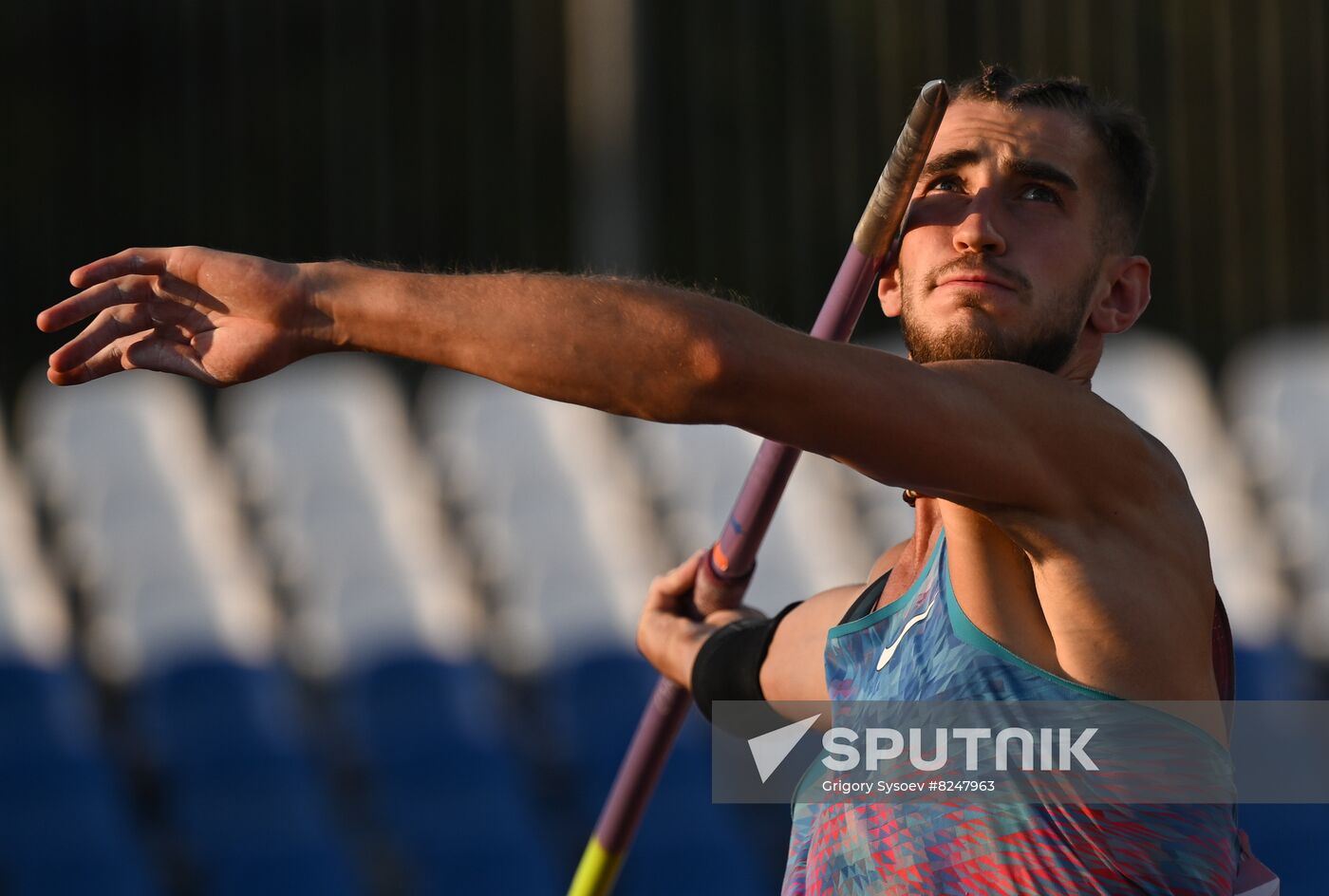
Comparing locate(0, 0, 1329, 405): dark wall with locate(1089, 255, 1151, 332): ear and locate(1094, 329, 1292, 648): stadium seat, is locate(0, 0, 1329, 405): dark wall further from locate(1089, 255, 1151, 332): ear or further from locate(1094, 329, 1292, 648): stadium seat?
locate(1089, 255, 1151, 332): ear

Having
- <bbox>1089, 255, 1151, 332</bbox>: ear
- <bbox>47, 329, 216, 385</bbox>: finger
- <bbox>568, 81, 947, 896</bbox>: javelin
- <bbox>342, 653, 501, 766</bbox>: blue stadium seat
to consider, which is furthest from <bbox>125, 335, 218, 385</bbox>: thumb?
<bbox>342, 653, 501, 766</bbox>: blue stadium seat

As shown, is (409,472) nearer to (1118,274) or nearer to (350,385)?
(350,385)

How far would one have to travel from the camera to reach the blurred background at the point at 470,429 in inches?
222

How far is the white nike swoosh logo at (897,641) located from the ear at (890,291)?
481 millimetres

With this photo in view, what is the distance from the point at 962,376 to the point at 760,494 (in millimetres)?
822

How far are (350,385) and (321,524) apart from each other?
2.48ft

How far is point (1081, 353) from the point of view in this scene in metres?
2.47

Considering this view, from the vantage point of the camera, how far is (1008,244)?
7.61 ft

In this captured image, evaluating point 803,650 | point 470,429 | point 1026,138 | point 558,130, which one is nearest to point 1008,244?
point 1026,138

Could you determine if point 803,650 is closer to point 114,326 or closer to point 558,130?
point 114,326

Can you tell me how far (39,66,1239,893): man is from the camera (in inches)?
78.8

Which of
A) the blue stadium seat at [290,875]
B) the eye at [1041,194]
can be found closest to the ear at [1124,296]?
the eye at [1041,194]

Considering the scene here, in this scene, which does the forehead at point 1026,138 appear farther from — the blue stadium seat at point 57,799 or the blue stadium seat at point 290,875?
the blue stadium seat at point 57,799

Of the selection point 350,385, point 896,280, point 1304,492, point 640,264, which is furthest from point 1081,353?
point 640,264
